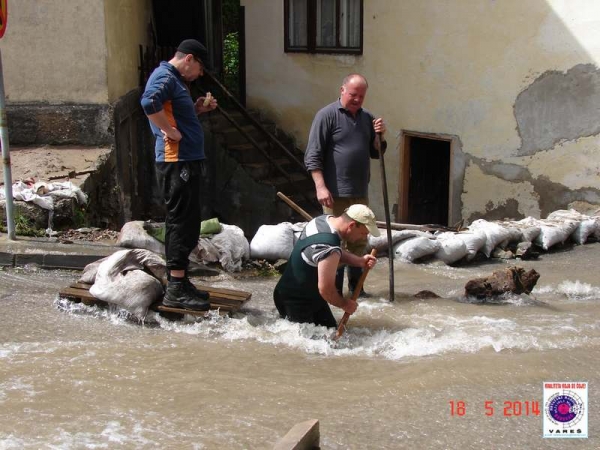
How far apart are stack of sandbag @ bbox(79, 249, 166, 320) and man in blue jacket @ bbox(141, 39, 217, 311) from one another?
139mm

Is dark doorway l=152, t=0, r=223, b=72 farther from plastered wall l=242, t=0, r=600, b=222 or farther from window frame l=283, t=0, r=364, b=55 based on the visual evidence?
plastered wall l=242, t=0, r=600, b=222

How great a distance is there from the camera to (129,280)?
5.16 metres

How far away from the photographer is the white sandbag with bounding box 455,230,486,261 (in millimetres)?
7203

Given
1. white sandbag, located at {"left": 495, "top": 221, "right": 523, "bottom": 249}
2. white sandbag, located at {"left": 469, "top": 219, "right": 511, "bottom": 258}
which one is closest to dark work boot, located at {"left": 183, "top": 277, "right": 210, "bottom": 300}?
white sandbag, located at {"left": 469, "top": 219, "right": 511, "bottom": 258}

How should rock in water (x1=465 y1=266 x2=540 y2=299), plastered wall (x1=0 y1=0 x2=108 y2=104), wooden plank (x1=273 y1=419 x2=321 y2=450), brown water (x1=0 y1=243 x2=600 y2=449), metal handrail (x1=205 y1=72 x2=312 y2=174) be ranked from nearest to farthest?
wooden plank (x1=273 y1=419 x2=321 y2=450) < brown water (x1=0 y1=243 x2=600 y2=449) < rock in water (x1=465 y1=266 x2=540 y2=299) < plastered wall (x1=0 y1=0 x2=108 y2=104) < metal handrail (x1=205 y1=72 x2=312 y2=174)

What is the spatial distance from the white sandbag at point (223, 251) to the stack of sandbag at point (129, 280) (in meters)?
0.77

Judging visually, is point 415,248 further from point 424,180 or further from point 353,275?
point 424,180

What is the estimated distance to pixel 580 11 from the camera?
8.53 m

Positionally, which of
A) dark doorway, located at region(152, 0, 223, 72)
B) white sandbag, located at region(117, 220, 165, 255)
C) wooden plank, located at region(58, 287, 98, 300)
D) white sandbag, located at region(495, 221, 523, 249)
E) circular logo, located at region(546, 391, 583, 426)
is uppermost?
dark doorway, located at region(152, 0, 223, 72)

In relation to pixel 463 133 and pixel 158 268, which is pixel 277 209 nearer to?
pixel 463 133

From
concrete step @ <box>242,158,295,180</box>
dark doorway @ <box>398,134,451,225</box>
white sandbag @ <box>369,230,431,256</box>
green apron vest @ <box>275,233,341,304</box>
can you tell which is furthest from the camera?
concrete step @ <box>242,158,295,180</box>

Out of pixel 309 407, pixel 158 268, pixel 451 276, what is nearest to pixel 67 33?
pixel 158 268

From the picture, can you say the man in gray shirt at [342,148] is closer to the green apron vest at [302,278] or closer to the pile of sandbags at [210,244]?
the green apron vest at [302,278]

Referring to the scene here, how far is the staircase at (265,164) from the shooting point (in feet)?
36.1
